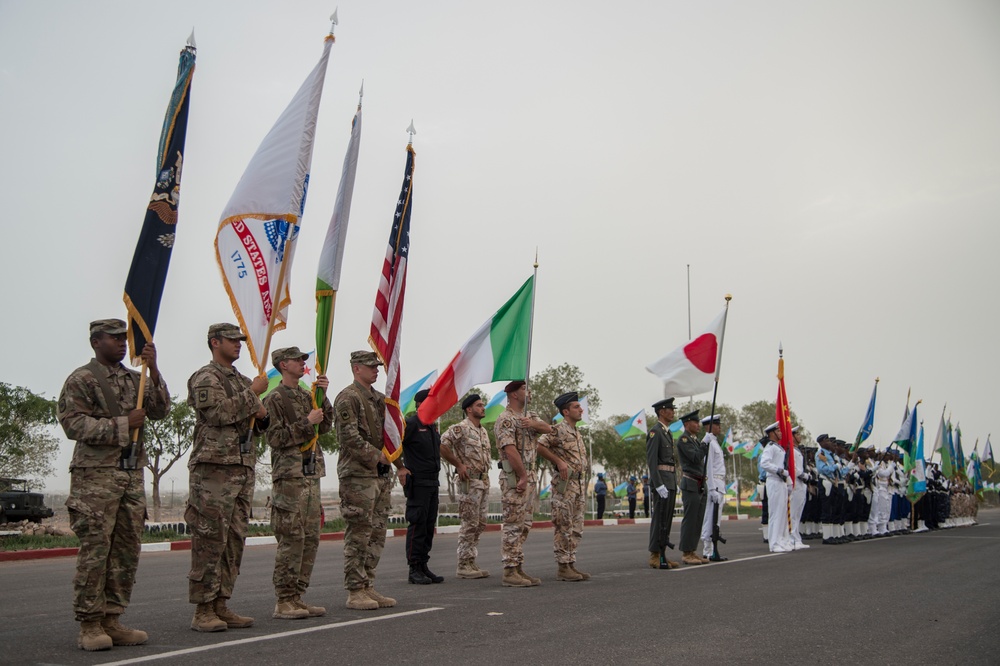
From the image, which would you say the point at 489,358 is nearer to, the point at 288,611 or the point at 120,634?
the point at 288,611

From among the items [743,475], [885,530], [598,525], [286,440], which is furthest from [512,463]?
[743,475]

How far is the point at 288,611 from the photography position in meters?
6.34

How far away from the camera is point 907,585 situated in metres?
8.44

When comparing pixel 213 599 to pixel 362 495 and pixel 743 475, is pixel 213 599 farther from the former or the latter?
pixel 743 475

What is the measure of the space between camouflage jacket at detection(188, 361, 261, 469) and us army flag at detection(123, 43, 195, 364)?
1.68ft

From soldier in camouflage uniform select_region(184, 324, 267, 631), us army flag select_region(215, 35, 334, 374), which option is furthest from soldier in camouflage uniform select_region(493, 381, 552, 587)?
soldier in camouflage uniform select_region(184, 324, 267, 631)

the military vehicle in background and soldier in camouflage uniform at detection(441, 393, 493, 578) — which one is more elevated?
soldier in camouflage uniform at detection(441, 393, 493, 578)

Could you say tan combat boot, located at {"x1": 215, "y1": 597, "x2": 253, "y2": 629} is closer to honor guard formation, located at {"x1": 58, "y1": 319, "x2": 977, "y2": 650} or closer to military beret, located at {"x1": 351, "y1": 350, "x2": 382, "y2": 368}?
honor guard formation, located at {"x1": 58, "y1": 319, "x2": 977, "y2": 650}

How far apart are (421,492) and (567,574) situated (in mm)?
1813

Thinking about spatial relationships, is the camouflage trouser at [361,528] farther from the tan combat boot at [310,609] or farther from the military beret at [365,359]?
the military beret at [365,359]

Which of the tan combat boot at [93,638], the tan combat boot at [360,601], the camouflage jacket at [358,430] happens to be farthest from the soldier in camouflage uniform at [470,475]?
the tan combat boot at [93,638]

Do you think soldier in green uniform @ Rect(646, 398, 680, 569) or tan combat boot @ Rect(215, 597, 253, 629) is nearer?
tan combat boot @ Rect(215, 597, 253, 629)

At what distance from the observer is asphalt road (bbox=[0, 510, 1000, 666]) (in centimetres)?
492

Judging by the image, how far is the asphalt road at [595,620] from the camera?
16.1 feet
